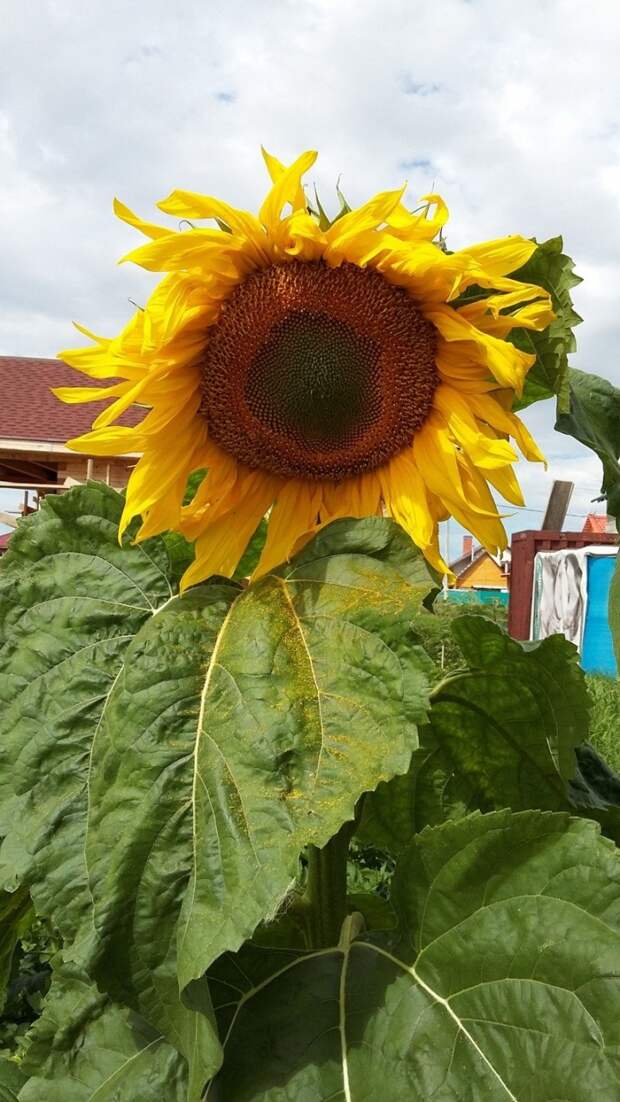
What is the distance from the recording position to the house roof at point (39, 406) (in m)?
9.70

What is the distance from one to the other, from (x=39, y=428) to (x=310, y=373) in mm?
9685

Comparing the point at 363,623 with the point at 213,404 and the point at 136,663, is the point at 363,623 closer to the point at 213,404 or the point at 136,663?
the point at 136,663

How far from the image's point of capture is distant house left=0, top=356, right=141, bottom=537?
8695mm

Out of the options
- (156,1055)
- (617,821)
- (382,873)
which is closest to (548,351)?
(617,821)

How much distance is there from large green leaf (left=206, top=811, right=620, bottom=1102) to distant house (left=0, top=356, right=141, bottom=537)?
6767 mm

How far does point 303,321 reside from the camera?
95cm

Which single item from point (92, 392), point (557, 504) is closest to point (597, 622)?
point (557, 504)

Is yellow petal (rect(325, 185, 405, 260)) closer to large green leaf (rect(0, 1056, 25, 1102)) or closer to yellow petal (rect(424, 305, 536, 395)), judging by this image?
yellow petal (rect(424, 305, 536, 395))

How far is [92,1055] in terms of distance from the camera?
82 centimetres


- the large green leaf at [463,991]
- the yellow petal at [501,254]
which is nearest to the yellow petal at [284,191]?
the yellow petal at [501,254]

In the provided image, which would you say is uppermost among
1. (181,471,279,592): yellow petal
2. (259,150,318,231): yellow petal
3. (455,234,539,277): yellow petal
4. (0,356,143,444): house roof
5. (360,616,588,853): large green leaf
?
(0,356,143,444): house roof

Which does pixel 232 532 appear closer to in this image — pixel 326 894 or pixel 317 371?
pixel 317 371

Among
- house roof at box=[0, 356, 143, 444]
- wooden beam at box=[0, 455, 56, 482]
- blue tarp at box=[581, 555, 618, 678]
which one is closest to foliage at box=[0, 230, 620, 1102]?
house roof at box=[0, 356, 143, 444]

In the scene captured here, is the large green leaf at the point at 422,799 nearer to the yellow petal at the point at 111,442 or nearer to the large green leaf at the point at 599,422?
the large green leaf at the point at 599,422
